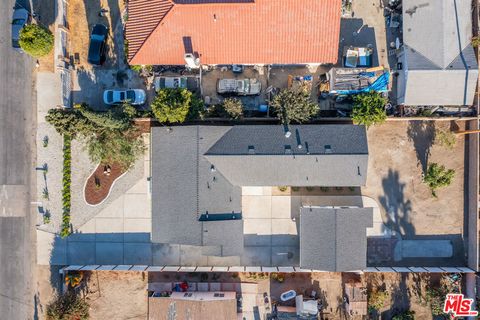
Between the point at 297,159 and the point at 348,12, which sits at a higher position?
the point at 348,12

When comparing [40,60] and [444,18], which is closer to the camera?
[444,18]

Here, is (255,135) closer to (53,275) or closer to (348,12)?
(348,12)

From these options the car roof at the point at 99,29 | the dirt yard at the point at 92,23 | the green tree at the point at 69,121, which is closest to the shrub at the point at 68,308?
the green tree at the point at 69,121

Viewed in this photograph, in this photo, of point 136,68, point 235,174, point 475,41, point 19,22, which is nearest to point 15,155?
point 19,22

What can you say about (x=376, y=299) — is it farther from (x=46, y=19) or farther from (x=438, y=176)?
(x=46, y=19)

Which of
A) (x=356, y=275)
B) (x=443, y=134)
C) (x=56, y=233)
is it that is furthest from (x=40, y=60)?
(x=443, y=134)

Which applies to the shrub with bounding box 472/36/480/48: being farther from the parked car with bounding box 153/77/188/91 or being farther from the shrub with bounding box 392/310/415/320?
the parked car with bounding box 153/77/188/91

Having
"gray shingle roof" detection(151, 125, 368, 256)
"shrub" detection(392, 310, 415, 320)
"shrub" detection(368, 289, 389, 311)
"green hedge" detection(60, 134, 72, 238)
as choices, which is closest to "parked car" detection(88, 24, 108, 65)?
"green hedge" detection(60, 134, 72, 238)

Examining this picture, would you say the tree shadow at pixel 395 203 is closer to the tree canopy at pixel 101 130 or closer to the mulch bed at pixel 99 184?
the tree canopy at pixel 101 130
